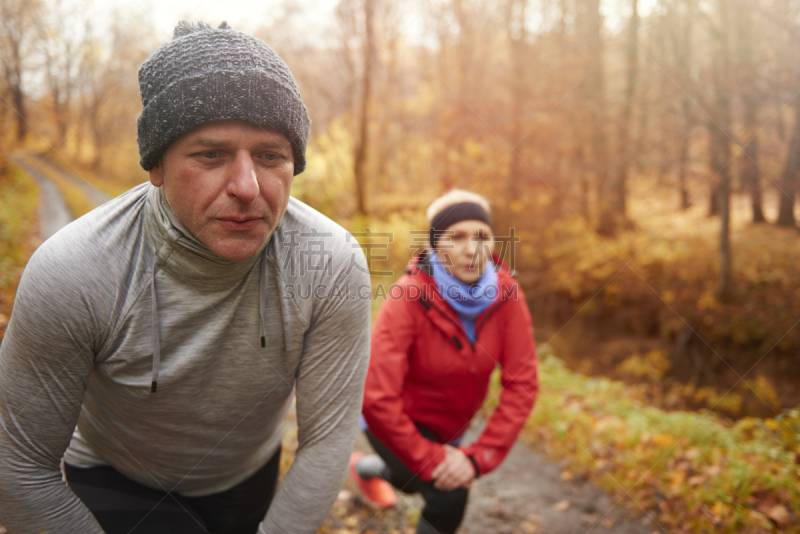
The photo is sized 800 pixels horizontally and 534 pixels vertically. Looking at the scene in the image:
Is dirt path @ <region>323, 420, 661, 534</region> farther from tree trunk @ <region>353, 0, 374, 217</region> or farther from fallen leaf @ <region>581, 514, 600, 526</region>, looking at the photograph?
tree trunk @ <region>353, 0, 374, 217</region>

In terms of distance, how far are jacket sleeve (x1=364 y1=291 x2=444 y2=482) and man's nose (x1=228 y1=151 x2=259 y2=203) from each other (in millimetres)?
1274

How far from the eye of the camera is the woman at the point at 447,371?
2.42 meters

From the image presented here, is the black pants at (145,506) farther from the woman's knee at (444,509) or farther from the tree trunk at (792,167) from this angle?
the tree trunk at (792,167)

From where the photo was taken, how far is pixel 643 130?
32.2 feet

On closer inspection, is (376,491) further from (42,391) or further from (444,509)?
(42,391)

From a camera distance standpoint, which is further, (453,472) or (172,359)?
(453,472)

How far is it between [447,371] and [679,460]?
10.0 feet

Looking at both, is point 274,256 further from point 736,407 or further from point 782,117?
point 782,117

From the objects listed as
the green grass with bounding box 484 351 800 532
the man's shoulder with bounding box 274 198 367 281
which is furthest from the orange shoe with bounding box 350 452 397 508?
the man's shoulder with bounding box 274 198 367 281

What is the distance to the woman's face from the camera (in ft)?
8.71

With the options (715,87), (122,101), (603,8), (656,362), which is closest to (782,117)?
(715,87)

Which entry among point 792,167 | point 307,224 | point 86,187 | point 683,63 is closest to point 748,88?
point 792,167

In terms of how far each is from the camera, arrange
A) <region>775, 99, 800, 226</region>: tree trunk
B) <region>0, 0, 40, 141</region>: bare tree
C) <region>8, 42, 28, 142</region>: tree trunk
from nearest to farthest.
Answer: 1. <region>0, 0, 40, 141</region>: bare tree
2. <region>8, 42, 28, 142</region>: tree trunk
3. <region>775, 99, 800, 226</region>: tree trunk

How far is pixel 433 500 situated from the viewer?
2.53 m
